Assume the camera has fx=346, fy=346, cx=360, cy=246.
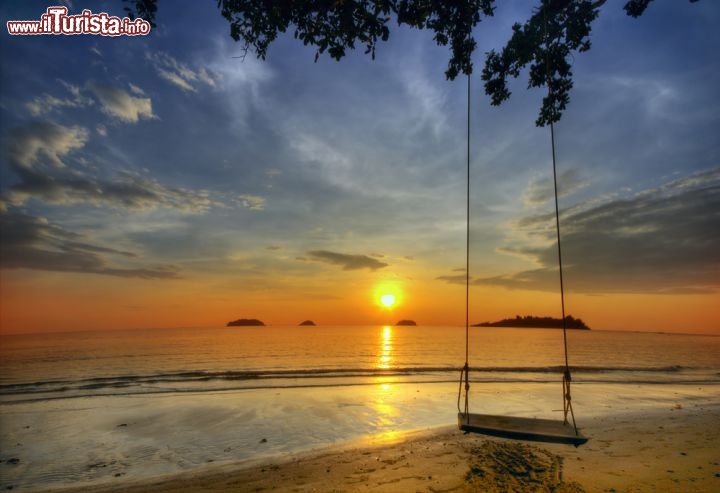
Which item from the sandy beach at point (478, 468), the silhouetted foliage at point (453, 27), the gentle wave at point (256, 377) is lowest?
the gentle wave at point (256, 377)

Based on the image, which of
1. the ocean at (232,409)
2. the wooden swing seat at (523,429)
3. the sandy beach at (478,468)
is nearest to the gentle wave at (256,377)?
the ocean at (232,409)

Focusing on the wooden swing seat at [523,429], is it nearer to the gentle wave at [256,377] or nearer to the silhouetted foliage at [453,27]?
the silhouetted foliage at [453,27]

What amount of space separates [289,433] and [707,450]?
34.2ft

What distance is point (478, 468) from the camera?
6.85m

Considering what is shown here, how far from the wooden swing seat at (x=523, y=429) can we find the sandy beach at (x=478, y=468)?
81 cm

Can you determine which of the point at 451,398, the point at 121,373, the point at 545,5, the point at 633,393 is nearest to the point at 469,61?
the point at 545,5

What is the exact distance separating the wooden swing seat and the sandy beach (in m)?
0.81

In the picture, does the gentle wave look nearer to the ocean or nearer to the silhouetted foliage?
the ocean

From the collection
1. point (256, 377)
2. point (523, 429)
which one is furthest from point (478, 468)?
point (256, 377)

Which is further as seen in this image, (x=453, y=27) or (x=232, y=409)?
(x=232, y=409)

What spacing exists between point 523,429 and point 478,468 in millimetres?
1328

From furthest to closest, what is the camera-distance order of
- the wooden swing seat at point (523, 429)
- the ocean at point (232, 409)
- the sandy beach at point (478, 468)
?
the ocean at point (232, 409) → the sandy beach at point (478, 468) → the wooden swing seat at point (523, 429)

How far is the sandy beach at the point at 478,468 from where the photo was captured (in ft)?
20.1

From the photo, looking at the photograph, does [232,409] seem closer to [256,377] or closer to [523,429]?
[256,377]
